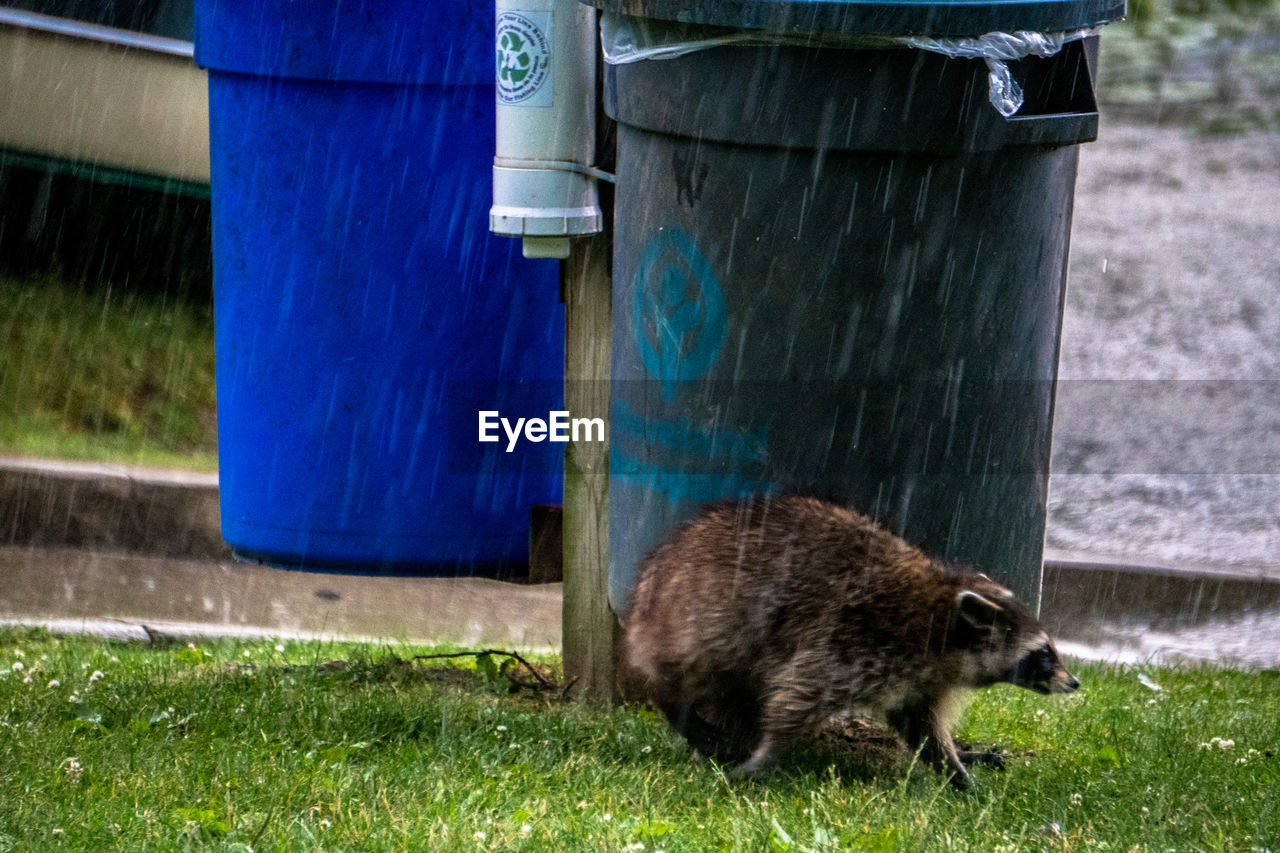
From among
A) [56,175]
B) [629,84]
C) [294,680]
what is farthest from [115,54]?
[629,84]

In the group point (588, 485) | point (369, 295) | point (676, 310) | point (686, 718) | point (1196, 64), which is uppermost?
point (1196, 64)

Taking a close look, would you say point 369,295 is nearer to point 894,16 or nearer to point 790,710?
point 790,710

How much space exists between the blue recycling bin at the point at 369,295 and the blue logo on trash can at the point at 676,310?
723 millimetres

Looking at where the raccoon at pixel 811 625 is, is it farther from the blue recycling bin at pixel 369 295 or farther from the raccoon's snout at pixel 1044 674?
the blue recycling bin at pixel 369 295

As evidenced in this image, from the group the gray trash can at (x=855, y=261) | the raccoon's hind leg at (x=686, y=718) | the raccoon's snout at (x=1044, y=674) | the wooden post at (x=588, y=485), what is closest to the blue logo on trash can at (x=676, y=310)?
the gray trash can at (x=855, y=261)

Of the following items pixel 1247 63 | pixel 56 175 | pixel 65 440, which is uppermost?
pixel 1247 63

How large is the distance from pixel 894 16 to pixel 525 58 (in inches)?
39.4

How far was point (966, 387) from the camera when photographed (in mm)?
3373

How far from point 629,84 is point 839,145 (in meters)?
0.52

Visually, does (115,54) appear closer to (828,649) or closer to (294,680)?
(294,680)

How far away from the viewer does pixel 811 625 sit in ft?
11.9

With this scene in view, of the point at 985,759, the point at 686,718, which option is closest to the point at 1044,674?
the point at 985,759

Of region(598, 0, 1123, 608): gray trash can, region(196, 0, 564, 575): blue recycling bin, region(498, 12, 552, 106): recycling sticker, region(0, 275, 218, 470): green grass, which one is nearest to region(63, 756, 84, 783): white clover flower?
region(196, 0, 564, 575): blue recycling bin

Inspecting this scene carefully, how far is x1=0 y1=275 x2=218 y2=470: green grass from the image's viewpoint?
7316 millimetres
